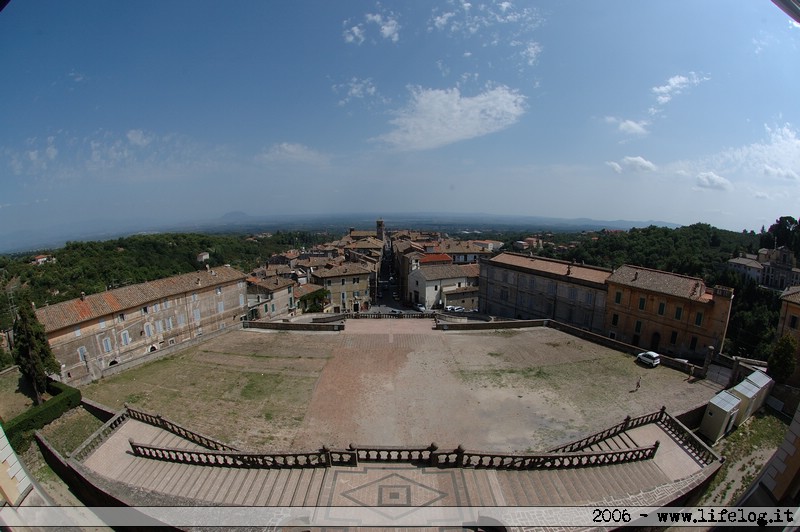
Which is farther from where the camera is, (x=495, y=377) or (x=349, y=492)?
(x=495, y=377)

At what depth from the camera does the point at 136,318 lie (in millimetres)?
31719

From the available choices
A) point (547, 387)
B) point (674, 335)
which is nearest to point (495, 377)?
point (547, 387)

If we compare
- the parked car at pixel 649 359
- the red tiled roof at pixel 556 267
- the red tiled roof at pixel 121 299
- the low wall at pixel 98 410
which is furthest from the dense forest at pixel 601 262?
the parked car at pixel 649 359

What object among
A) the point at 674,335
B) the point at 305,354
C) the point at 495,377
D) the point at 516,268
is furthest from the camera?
the point at 516,268

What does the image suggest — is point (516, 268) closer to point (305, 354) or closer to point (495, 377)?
point (495, 377)

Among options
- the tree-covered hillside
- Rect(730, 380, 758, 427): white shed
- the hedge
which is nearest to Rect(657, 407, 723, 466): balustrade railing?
Rect(730, 380, 758, 427): white shed

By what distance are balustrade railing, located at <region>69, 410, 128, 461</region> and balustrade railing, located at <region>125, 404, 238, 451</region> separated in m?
0.49

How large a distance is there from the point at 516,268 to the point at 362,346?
21.4 m

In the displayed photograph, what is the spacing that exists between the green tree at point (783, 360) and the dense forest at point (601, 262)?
18.9m

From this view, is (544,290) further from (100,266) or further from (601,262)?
(100,266)

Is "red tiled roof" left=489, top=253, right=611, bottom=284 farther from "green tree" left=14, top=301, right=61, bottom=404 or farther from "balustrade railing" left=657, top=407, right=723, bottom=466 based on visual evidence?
"green tree" left=14, top=301, right=61, bottom=404

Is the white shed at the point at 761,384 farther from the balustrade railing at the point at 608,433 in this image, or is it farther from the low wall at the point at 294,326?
the low wall at the point at 294,326

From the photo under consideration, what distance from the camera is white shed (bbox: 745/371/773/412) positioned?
2108 cm

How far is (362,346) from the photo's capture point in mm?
27984
